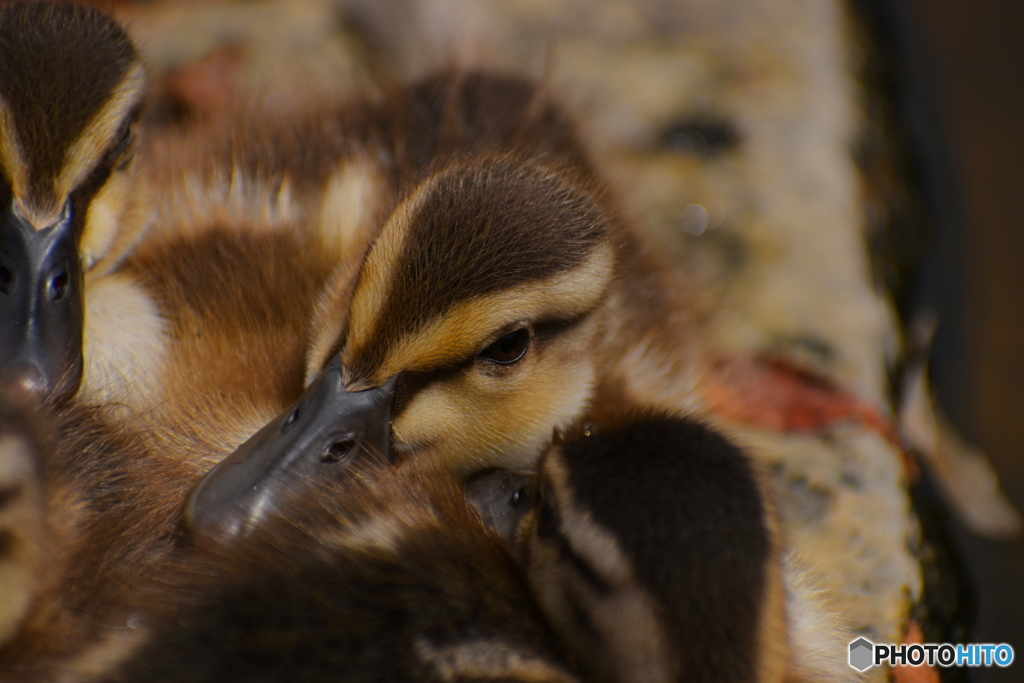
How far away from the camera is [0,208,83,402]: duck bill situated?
146 centimetres

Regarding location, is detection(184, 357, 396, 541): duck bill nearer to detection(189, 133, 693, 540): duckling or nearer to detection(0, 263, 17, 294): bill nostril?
detection(189, 133, 693, 540): duckling

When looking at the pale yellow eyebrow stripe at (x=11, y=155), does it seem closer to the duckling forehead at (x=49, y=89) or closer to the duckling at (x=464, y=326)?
A: the duckling forehead at (x=49, y=89)

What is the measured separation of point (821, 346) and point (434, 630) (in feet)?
4.34

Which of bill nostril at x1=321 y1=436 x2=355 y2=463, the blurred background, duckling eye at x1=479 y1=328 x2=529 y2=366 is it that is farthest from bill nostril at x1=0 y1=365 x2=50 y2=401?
the blurred background

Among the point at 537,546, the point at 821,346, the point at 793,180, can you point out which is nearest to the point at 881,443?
the point at 821,346

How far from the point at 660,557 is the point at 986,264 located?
2.27 meters

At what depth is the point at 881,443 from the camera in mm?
1991

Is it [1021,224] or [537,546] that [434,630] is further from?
[1021,224]

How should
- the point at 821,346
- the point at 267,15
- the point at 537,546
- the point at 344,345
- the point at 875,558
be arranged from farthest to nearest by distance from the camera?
the point at 267,15 < the point at 821,346 < the point at 875,558 < the point at 344,345 < the point at 537,546

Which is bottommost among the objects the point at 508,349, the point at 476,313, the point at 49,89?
the point at 508,349

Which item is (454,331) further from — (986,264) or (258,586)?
(986,264)

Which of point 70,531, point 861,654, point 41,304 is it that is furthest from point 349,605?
point 861,654

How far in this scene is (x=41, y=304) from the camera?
5.01 ft

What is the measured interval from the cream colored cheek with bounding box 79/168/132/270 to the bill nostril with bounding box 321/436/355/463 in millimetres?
647
